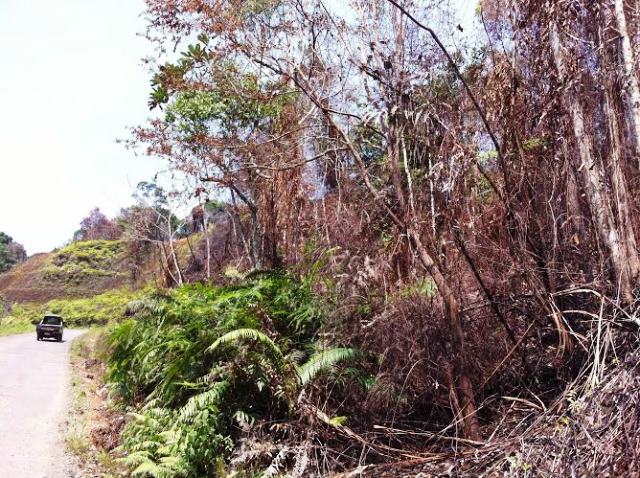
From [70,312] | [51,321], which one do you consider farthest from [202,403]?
[70,312]

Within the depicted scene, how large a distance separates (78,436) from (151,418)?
246cm

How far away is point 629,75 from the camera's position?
4699 millimetres

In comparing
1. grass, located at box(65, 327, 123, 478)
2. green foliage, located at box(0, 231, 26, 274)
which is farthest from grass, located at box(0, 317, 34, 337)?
green foliage, located at box(0, 231, 26, 274)

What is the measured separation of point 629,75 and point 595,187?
0.94m

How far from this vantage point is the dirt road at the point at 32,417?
692 centimetres

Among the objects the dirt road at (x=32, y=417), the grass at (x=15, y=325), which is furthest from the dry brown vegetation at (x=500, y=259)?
the grass at (x=15, y=325)

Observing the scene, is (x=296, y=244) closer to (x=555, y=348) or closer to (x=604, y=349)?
(x=555, y=348)

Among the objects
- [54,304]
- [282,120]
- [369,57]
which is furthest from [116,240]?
[369,57]

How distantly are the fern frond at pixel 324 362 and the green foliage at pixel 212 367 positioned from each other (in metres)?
0.01

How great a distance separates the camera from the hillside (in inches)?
2183

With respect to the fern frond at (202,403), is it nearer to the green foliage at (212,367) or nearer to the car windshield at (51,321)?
the green foliage at (212,367)

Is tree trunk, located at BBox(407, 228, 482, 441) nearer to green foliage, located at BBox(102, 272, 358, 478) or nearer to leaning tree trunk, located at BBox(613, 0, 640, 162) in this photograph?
green foliage, located at BBox(102, 272, 358, 478)

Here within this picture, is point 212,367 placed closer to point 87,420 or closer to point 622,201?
point 87,420

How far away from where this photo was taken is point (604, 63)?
4840 millimetres
